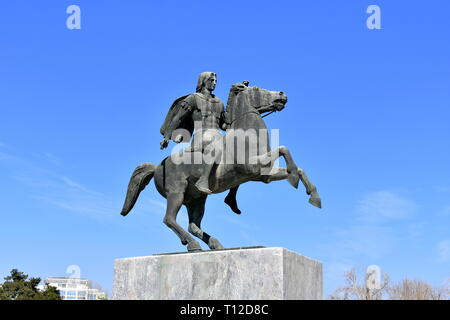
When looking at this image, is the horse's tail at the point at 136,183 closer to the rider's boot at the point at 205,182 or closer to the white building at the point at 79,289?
the rider's boot at the point at 205,182

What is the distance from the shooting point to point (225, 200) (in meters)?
9.48

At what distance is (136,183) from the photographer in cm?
966

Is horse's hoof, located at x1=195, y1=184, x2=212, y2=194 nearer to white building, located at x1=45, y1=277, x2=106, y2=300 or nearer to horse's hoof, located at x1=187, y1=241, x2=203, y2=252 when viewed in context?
horse's hoof, located at x1=187, y1=241, x2=203, y2=252

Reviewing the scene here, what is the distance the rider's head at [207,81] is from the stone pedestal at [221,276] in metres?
2.86

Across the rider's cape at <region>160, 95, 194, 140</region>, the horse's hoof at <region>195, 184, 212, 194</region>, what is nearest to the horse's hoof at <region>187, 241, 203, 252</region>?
the horse's hoof at <region>195, 184, 212, 194</region>

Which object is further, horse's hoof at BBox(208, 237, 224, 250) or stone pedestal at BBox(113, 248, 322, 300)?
horse's hoof at BBox(208, 237, 224, 250)

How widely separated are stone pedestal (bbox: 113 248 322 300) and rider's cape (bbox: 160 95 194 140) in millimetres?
2215

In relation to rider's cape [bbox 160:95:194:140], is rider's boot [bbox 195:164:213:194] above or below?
below

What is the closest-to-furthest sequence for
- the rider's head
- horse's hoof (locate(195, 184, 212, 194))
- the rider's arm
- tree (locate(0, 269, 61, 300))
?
horse's hoof (locate(195, 184, 212, 194)) → the rider's arm → the rider's head → tree (locate(0, 269, 61, 300))

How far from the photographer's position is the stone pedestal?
290 inches

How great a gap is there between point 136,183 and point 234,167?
6.28 feet

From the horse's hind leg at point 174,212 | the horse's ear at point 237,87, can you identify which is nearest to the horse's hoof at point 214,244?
the horse's hind leg at point 174,212

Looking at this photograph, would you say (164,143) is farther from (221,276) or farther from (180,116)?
(221,276)

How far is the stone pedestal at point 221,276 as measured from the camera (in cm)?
738
